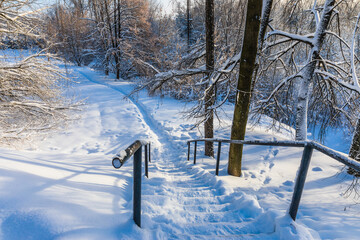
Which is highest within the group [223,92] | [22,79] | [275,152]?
[22,79]

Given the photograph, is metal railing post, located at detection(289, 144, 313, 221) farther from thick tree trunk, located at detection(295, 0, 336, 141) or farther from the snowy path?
thick tree trunk, located at detection(295, 0, 336, 141)

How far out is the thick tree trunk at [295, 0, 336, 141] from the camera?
16.3 ft

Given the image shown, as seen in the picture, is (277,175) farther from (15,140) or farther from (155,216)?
(15,140)

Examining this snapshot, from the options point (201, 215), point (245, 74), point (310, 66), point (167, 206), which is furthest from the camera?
point (310, 66)

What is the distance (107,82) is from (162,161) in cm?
1694

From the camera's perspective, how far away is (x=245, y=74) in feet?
14.5

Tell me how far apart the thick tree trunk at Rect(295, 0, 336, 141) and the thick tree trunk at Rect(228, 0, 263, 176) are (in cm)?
177

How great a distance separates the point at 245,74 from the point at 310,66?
2429 mm

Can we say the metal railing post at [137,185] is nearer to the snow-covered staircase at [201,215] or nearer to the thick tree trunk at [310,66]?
the snow-covered staircase at [201,215]

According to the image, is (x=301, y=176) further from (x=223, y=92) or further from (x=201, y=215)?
(x=223, y=92)

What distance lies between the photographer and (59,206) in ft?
5.97

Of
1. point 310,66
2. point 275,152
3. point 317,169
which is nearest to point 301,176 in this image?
point 310,66

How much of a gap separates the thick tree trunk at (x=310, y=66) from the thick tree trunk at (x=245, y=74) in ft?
5.82

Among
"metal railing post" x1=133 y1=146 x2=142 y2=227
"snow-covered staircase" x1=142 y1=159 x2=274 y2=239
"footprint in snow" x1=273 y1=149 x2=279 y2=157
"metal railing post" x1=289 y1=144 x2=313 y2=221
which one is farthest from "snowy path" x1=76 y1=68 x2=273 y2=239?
"footprint in snow" x1=273 y1=149 x2=279 y2=157
